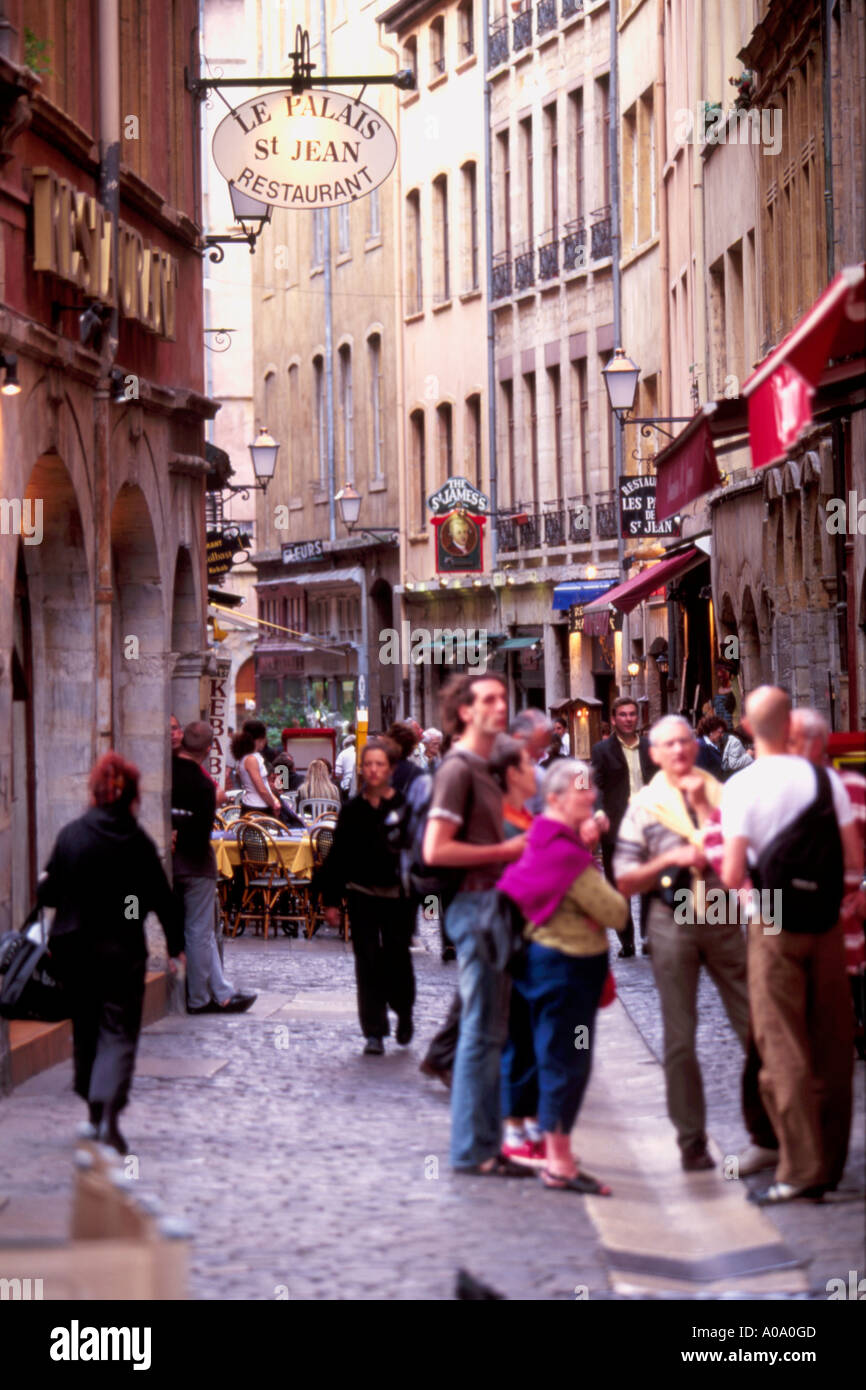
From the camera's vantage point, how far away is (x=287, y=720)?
44.0 m

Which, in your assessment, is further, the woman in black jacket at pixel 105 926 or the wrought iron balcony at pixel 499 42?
the wrought iron balcony at pixel 499 42

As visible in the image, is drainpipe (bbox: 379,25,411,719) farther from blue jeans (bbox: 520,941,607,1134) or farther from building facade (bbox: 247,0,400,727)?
blue jeans (bbox: 520,941,607,1134)

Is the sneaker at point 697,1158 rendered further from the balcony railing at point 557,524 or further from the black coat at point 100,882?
the balcony railing at point 557,524

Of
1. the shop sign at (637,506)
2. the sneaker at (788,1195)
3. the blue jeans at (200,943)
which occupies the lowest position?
the sneaker at (788,1195)

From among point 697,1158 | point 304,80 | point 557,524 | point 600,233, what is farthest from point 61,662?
point 557,524

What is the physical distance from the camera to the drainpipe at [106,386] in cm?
1540

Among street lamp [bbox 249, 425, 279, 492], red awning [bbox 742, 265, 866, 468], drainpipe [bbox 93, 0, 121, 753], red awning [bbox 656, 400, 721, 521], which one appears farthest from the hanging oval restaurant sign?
street lamp [bbox 249, 425, 279, 492]

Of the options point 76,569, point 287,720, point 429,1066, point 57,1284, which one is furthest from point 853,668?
point 287,720

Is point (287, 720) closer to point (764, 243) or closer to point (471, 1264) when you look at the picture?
point (764, 243)

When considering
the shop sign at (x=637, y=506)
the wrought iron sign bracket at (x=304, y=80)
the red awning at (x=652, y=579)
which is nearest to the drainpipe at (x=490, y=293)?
the shop sign at (x=637, y=506)

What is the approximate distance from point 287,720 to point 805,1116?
35138 mm

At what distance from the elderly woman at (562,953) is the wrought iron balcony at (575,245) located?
3518 centimetres

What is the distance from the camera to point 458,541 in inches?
1828

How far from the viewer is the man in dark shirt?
52.3 ft
